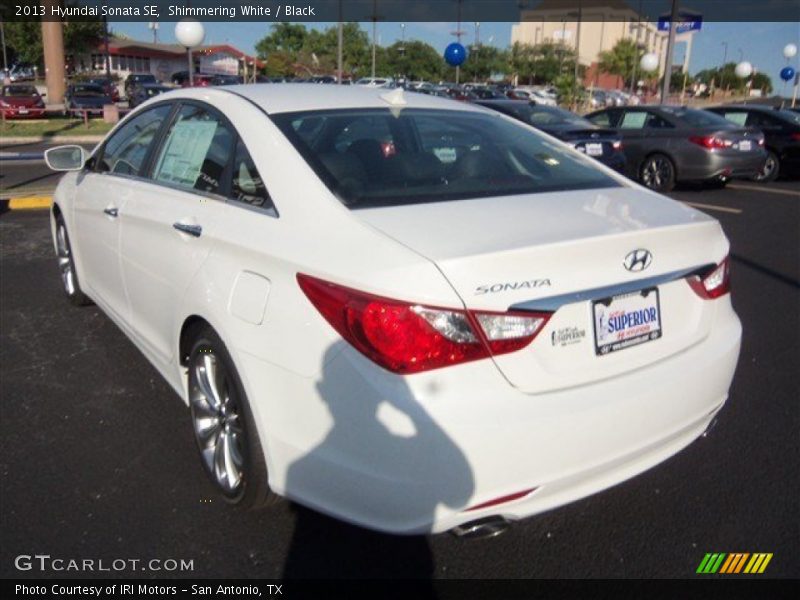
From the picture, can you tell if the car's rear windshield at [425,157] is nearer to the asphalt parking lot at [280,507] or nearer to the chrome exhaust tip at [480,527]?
the chrome exhaust tip at [480,527]

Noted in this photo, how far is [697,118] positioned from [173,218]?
11.5 meters

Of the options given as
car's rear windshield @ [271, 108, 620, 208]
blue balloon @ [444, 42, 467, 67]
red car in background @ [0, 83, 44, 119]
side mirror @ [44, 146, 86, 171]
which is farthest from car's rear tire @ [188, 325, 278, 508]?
red car in background @ [0, 83, 44, 119]

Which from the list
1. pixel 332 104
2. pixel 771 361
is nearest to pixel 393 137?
pixel 332 104

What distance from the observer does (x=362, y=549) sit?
2.65 metres

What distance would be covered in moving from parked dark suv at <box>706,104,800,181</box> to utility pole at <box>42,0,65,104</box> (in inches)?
1074

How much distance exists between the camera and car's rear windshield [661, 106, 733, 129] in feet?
40.0

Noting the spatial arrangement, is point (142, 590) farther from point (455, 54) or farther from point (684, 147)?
point (455, 54)

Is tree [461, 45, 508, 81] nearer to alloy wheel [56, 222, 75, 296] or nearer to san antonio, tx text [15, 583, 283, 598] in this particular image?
alloy wheel [56, 222, 75, 296]

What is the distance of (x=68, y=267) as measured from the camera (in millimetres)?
5105

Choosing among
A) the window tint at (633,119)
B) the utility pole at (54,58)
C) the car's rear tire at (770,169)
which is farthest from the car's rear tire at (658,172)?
the utility pole at (54,58)

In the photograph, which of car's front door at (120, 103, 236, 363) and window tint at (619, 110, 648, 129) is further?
window tint at (619, 110, 648, 129)

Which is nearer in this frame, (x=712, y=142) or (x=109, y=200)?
(x=109, y=200)

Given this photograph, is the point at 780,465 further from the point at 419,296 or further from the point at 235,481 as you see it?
the point at 235,481

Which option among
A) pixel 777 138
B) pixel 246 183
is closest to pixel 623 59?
pixel 777 138
